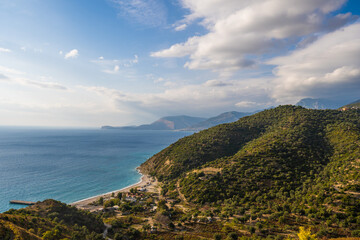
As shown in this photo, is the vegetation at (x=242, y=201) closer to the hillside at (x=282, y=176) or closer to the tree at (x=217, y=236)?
the hillside at (x=282, y=176)

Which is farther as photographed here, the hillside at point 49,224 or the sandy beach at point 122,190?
the sandy beach at point 122,190

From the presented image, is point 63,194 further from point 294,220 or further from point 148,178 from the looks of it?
point 294,220

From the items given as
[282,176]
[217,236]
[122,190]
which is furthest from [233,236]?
[122,190]

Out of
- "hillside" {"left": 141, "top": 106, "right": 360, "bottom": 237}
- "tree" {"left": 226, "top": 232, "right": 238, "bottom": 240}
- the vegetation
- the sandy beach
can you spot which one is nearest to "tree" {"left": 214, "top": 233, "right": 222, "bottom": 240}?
the vegetation

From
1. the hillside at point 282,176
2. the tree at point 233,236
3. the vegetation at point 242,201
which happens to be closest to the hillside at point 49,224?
the vegetation at point 242,201

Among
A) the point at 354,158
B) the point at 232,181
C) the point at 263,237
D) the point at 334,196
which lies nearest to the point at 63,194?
the point at 232,181

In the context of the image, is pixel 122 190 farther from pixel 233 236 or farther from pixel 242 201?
pixel 233 236

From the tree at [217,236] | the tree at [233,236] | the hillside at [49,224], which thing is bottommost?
the tree at [217,236]
